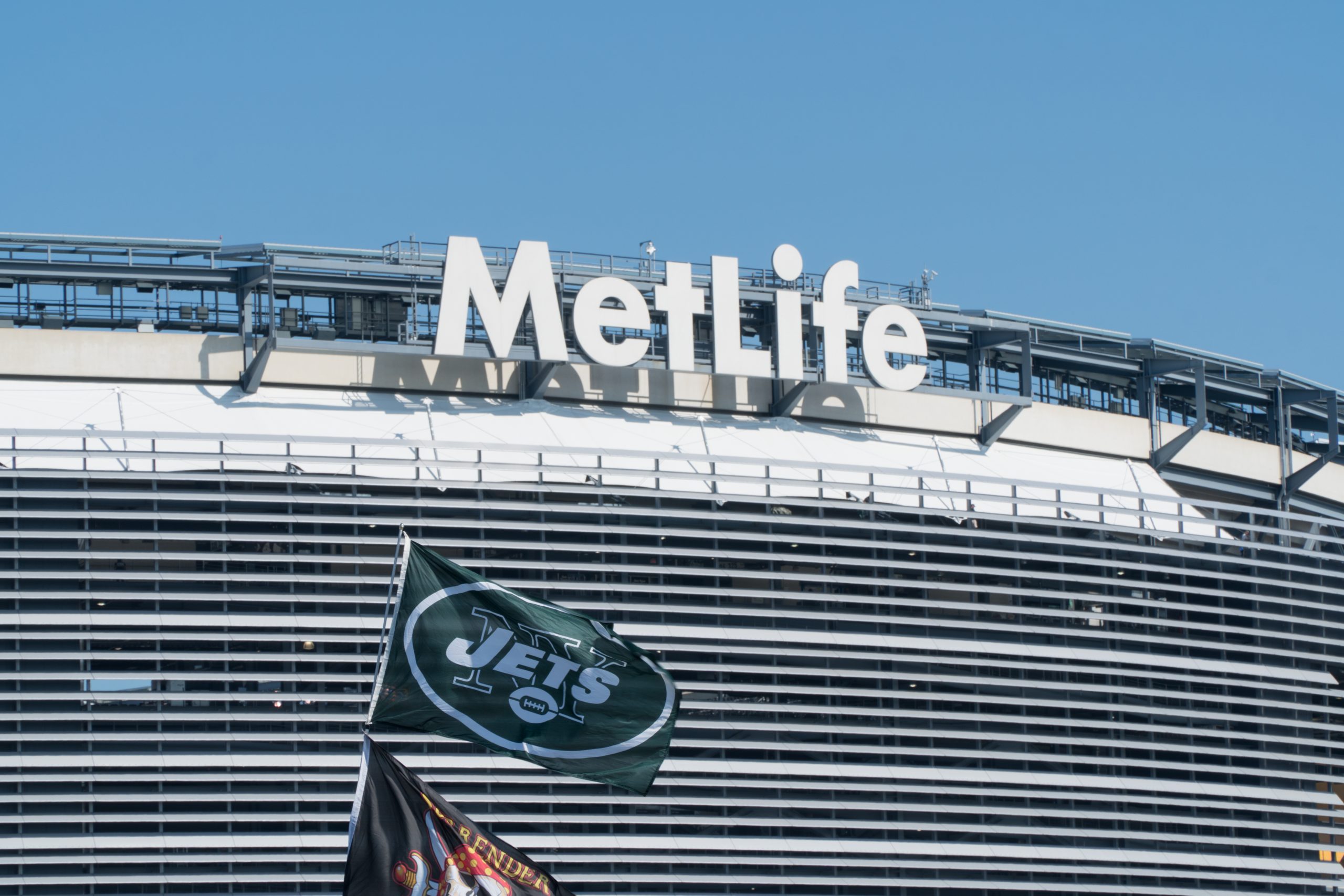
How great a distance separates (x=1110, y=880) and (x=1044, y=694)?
4.99 m

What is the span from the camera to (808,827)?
44188mm

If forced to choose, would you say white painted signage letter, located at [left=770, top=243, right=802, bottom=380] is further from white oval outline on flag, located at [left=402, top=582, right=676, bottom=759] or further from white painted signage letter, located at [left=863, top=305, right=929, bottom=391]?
white oval outline on flag, located at [left=402, top=582, right=676, bottom=759]

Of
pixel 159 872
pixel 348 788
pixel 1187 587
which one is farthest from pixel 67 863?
pixel 1187 587

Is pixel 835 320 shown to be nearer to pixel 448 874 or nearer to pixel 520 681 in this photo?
pixel 520 681

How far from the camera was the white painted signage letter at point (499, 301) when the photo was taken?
4741 cm

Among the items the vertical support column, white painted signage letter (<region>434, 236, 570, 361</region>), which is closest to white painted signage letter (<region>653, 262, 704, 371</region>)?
white painted signage letter (<region>434, 236, 570, 361</region>)

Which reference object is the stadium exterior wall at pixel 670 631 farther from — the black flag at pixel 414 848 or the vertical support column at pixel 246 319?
the black flag at pixel 414 848

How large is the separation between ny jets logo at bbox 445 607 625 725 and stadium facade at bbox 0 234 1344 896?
18.2m

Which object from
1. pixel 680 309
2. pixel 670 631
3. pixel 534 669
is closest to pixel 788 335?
pixel 680 309

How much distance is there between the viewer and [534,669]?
24.3 meters

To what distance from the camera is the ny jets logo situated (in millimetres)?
24234

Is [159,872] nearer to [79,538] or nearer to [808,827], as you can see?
[79,538]

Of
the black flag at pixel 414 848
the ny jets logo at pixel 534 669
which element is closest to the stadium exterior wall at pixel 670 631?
the ny jets logo at pixel 534 669

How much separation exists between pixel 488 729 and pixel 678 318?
87.5ft
